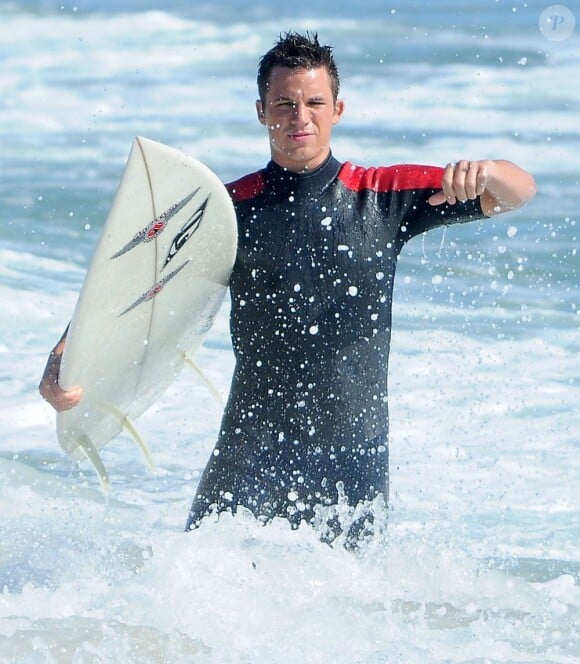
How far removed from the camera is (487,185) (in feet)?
10.5

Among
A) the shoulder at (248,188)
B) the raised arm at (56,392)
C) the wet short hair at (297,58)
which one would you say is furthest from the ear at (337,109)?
the raised arm at (56,392)

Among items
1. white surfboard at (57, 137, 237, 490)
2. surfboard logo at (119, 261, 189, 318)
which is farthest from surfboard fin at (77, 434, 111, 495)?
surfboard logo at (119, 261, 189, 318)

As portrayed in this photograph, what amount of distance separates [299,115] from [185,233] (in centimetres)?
54

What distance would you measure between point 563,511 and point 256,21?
36.0 feet

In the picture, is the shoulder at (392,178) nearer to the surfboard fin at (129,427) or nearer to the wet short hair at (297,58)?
the wet short hair at (297,58)

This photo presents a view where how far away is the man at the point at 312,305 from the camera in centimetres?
331

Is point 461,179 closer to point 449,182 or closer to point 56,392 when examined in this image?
point 449,182

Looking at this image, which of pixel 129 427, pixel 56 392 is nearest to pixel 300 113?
pixel 56 392

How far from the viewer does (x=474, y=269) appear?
7914 millimetres

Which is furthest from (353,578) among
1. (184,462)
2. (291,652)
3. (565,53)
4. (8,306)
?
(565,53)

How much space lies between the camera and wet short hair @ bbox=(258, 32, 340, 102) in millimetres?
3322

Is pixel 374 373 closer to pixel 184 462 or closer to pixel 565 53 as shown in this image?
pixel 184 462

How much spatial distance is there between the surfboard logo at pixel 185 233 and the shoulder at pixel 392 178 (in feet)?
1.36

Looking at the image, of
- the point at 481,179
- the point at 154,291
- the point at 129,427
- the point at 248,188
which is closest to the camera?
the point at 481,179
